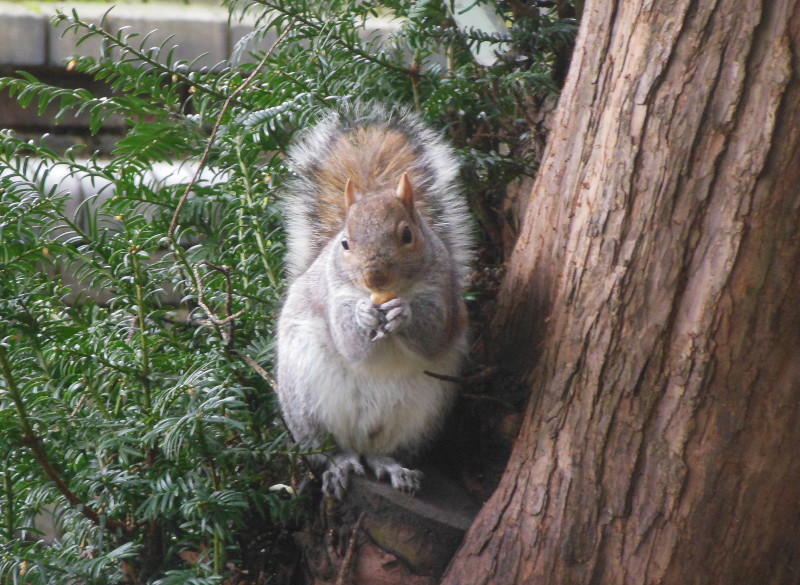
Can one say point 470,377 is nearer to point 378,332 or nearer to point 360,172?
point 378,332

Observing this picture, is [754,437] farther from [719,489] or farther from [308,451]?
[308,451]

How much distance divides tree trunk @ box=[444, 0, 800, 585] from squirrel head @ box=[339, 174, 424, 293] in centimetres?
24

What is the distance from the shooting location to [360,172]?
1.50m

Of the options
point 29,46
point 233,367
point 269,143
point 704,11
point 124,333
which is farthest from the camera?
point 29,46

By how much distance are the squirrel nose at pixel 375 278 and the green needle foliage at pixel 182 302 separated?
212mm

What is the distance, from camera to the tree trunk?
94cm

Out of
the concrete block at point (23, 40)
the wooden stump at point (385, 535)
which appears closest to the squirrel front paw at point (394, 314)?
the wooden stump at point (385, 535)

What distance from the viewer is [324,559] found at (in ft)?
4.16

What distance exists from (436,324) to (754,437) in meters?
0.45

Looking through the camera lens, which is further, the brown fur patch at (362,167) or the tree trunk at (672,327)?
the brown fur patch at (362,167)

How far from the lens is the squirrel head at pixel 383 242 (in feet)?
3.99

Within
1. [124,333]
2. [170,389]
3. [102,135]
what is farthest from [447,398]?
[102,135]

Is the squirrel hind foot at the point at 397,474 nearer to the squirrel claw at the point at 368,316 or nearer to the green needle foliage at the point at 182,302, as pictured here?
the green needle foliage at the point at 182,302

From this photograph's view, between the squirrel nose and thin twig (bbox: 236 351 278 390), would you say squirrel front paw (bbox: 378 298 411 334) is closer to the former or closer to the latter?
the squirrel nose
